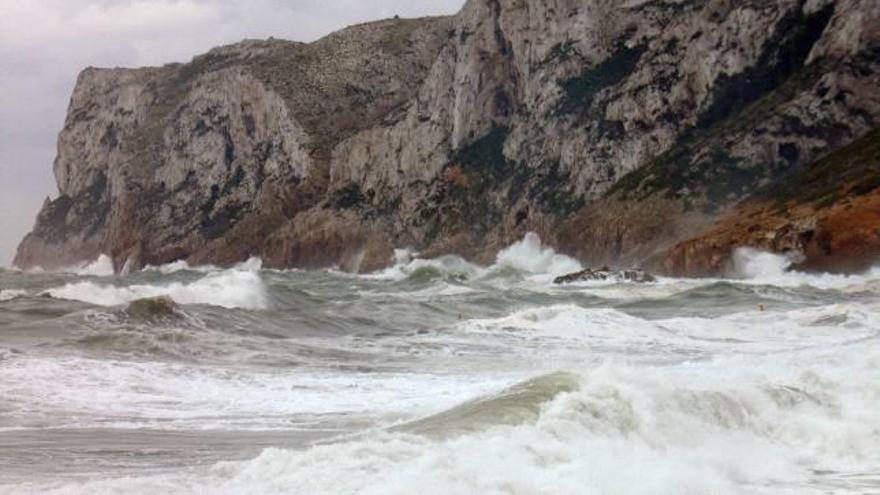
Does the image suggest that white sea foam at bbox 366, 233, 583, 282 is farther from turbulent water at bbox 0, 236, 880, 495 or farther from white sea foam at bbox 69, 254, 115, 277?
white sea foam at bbox 69, 254, 115, 277

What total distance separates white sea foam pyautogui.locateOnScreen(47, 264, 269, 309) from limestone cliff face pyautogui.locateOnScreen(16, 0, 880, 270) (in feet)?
85.2

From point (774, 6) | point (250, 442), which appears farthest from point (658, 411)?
point (774, 6)

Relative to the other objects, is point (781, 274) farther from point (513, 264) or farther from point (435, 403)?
point (435, 403)

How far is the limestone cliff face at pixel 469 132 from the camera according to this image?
54844 millimetres

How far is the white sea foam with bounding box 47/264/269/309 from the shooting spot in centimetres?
2966

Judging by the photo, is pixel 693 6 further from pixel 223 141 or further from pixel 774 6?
pixel 223 141

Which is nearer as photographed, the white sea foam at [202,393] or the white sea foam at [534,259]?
the white sea foam at [202,393]

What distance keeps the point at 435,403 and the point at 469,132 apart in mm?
73768

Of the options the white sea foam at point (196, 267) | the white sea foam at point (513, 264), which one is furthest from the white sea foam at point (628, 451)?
the white sea foam at point (196, 267)

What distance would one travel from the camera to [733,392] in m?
10.9

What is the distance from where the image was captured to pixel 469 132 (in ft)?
280

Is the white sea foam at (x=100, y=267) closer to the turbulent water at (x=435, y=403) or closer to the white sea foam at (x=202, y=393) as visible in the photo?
the turbulent water at (x=435, y=403)

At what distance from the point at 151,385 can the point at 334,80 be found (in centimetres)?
9868

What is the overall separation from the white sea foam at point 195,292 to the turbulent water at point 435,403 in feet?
12.5
